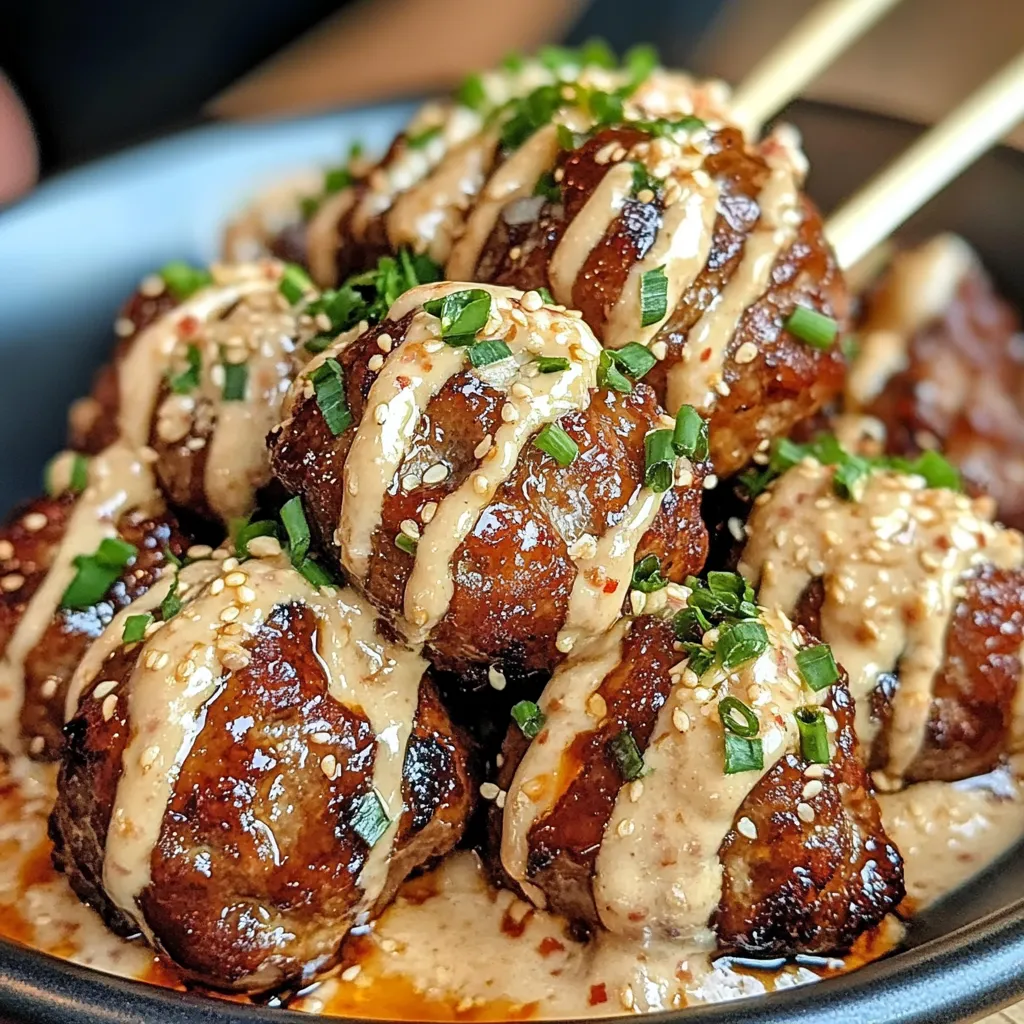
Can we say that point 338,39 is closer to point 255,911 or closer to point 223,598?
point 223,598

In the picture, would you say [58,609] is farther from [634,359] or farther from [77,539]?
[634,359]

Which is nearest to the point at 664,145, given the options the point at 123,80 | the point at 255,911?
the point at 255,911

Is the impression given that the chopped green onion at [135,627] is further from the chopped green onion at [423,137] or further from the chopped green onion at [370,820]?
the chopped green onion at [423,137]

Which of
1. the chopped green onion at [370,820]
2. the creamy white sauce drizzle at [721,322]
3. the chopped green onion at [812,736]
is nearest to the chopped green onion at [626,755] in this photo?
the chopped green onion at [812,736]

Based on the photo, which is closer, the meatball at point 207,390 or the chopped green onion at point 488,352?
the chopped green onion at point 488,352

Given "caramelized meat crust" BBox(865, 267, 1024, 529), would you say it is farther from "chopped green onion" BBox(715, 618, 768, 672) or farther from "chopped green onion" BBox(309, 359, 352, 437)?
"chopped green onion" BBox(309, 359, 352, 437)

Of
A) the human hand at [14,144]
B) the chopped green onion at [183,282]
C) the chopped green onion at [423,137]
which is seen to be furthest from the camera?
the human hand at [14,144]

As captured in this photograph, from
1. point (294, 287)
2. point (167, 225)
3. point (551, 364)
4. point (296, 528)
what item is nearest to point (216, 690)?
point (296, 528)
